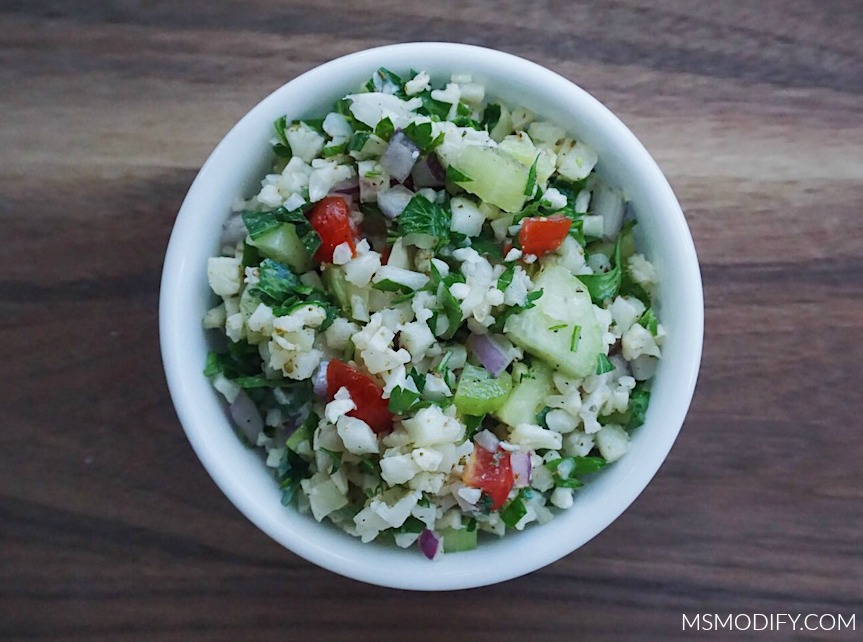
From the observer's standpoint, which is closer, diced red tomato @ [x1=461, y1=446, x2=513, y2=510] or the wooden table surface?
diced red tomato @ [x1=461, y1=446, x2=513, y2=510]

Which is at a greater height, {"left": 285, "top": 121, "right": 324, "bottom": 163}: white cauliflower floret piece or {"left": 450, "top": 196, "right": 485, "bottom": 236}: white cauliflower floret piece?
{"left": 450, "top": 196, "right": 485, "bottom": 236}: white cauliflower floret piece

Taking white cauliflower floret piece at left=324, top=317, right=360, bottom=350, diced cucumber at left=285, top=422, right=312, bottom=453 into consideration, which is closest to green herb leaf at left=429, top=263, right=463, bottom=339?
white cauliflower floret piece at left=324, top=317, right=360, bottom=350

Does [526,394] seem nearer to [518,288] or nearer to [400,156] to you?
[518,288]

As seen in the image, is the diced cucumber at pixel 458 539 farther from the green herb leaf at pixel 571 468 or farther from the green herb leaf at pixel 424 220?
the green herb leaf at pixel 424 220

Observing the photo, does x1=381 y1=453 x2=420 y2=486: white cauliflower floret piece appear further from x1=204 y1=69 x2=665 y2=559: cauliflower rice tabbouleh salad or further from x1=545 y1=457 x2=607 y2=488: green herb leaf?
x1=545 y1=457 x2=607 y2=488: green herb leaf

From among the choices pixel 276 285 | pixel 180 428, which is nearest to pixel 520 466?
pixel 276 285

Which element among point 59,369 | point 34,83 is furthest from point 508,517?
point 34,83

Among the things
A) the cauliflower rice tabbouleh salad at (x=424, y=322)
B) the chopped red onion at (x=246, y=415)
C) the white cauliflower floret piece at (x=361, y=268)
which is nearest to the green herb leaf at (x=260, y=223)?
the cauliflower rice tabbouleh salad at (x=424, y=322)
